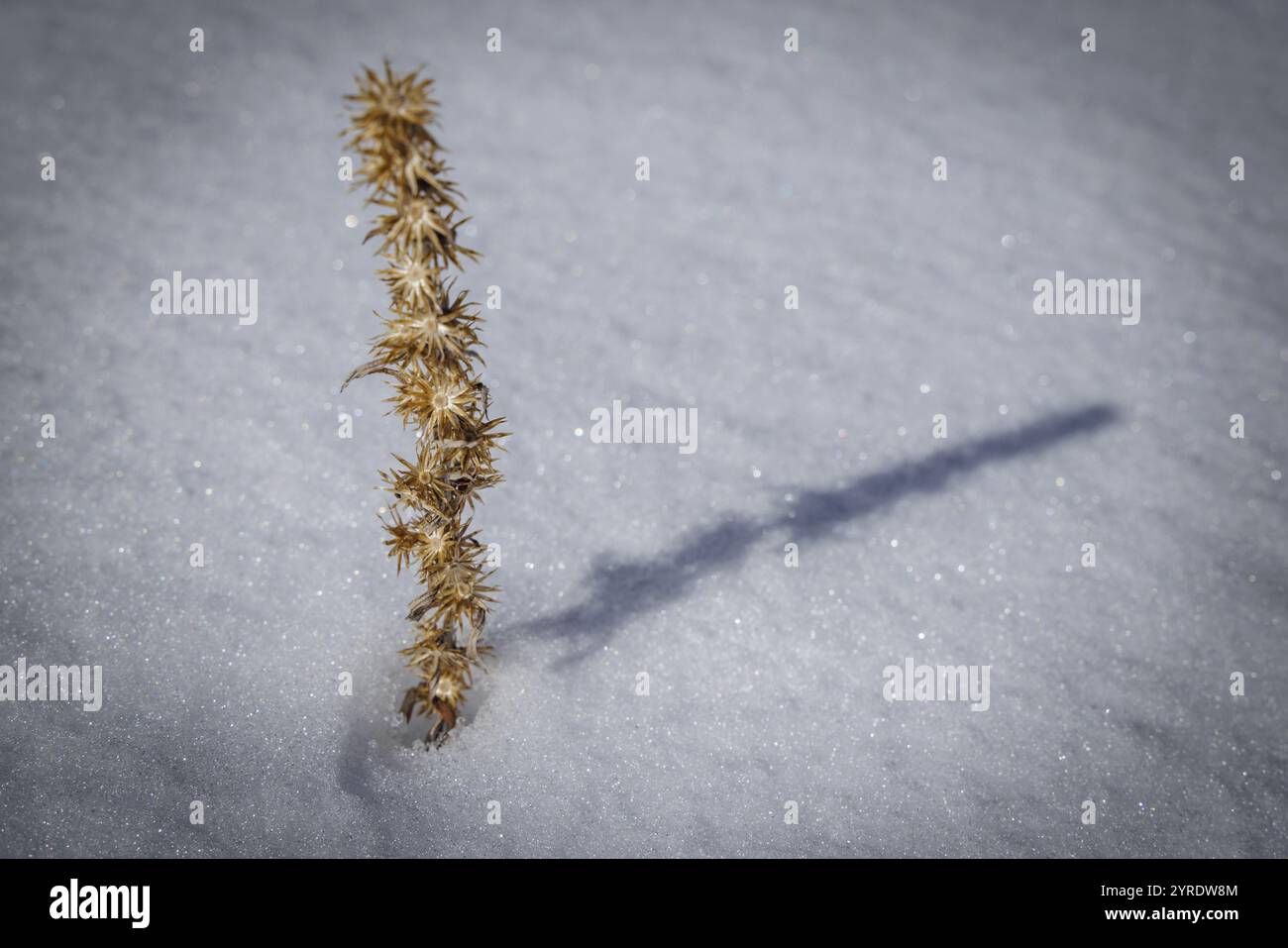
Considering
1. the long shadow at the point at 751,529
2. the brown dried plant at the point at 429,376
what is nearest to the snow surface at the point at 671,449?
the long shadow at the point at 751,529

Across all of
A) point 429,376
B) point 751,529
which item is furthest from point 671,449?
point 429,376

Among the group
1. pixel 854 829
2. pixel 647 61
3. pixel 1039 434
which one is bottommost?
pixel 854 829

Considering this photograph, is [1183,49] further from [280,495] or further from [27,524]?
[27,524]

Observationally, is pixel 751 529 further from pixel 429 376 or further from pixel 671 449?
pixel 429 376

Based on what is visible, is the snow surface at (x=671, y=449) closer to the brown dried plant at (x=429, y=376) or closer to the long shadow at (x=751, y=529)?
the long shadow at (x=751, y=529)

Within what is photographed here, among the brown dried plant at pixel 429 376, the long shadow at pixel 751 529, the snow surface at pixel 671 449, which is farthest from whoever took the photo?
the long shadow at pixel 751 529

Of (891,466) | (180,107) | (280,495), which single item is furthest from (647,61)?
(280,495)

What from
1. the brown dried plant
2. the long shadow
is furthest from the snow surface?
the brown dried plant
